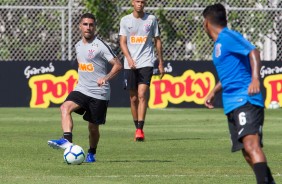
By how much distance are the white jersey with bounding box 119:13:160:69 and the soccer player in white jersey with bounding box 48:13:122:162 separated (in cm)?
373

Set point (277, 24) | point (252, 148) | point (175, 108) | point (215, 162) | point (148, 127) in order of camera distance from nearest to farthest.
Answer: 1. point (252, 148)
2. point (215, 162)
3. point (148, 127)
4. point (175, 108)
5. point (277, 24)

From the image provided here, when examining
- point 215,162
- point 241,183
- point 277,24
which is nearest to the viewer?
point 241,183

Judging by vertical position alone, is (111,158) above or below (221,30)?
below

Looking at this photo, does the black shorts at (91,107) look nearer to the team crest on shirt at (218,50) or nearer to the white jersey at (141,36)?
the team crest on shirt at (218,50)

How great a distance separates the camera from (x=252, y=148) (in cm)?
899

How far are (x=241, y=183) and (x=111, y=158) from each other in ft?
10.0

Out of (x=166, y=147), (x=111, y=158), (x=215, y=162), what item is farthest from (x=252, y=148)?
(x=166, y=147)

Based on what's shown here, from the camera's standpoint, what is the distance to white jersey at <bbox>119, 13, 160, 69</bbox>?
1706 centimetres

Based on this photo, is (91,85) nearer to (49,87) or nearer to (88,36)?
(88,36)

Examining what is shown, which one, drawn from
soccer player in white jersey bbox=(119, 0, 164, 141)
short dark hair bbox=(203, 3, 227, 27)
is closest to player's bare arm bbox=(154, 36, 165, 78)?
soccer player in white jersey bbox=(119, 0, 164, 141)

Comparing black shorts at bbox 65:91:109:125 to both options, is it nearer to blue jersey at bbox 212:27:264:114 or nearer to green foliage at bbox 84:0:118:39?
blue jersey at bbox 212:27:264:114

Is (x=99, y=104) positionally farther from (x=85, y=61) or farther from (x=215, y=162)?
(x=215, y=162)

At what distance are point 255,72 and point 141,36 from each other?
8.29 meters

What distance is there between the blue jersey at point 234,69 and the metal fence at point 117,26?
1695 cm
